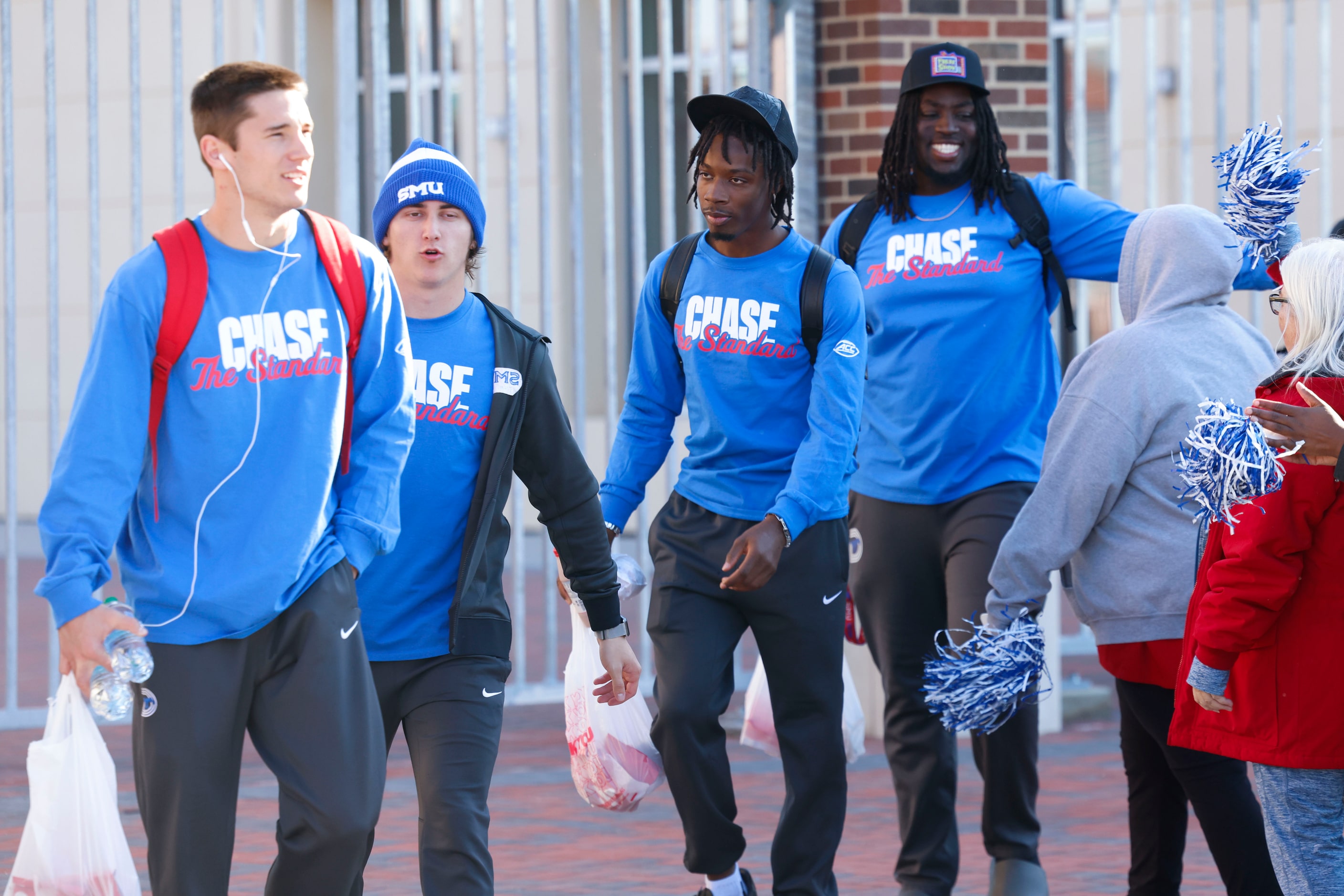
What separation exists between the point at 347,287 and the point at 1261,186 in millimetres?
1904

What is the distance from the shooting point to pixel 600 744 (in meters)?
4.43

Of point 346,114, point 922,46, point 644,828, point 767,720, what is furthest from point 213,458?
point 922,46

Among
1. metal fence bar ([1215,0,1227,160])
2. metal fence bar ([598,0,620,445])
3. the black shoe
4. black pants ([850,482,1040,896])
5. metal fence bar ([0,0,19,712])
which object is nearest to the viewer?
the black shoe

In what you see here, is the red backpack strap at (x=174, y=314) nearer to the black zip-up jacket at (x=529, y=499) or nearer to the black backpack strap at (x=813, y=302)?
the black zip-up jacket at (x=529, y=499)

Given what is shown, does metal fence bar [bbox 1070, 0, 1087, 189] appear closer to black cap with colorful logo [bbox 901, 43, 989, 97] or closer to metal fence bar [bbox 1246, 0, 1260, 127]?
metal fence bar [bbox 1246, 0, 1260, 127]

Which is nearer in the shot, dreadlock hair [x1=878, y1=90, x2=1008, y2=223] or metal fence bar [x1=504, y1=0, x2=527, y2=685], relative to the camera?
dreadlock hair [x1=878, y1=90, x2=1008, y2=223]

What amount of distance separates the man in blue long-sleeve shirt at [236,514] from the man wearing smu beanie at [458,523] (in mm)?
396

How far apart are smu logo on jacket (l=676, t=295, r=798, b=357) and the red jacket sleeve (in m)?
1.29

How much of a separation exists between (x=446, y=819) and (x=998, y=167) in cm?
242

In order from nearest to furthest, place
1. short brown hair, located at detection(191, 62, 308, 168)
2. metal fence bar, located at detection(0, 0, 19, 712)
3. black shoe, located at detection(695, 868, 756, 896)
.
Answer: short brown hair, located at detection(191, 62, 308, 168) → black shoe, located at detection(695, 868, 756, 896) → metal fence bar, located at detection(0, 0, 19, 712)

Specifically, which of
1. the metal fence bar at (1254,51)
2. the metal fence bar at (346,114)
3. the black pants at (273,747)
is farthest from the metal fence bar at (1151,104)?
the black pants at (273,747)

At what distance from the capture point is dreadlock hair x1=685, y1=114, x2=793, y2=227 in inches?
174

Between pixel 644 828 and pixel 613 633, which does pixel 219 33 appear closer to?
pixel 644 828

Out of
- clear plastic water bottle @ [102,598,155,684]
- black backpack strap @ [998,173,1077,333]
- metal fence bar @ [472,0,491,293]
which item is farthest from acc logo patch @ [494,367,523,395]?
metal fence bar @ [472,0,491,293]
